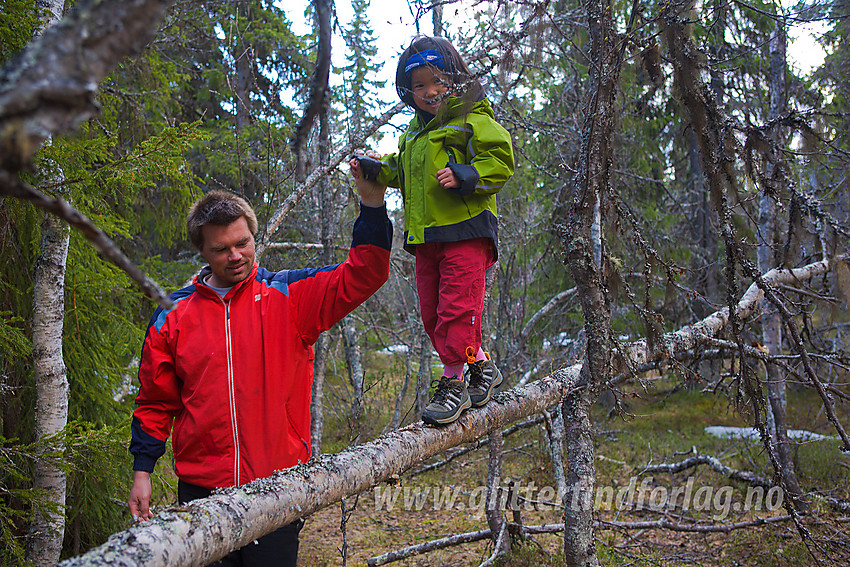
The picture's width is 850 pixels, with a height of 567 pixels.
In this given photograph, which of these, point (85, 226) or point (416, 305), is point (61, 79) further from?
point (416, 305)

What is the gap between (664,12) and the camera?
2.21 metres

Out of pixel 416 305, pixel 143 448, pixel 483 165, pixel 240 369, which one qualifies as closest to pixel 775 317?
pixel 416 305

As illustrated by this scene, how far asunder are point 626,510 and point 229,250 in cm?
532

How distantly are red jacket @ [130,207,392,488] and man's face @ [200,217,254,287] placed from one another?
67mm

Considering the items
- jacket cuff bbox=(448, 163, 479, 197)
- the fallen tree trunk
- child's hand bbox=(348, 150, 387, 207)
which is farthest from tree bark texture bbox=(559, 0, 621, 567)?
child's hand bbox=(348, 150, 387, 207)

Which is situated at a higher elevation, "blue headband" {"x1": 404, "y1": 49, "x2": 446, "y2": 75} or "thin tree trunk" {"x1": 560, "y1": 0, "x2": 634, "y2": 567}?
"blue headband" {"x1": 404, "y1": 49, "x2": 446, "y2": 75}

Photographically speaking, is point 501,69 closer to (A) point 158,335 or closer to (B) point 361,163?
(B) point 361,163

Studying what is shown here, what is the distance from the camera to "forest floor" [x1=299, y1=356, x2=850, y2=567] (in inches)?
193

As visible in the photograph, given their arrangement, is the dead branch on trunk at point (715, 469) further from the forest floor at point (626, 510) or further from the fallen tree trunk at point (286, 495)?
the fallen tree trunk at point (286, 495)

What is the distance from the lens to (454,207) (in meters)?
2.79

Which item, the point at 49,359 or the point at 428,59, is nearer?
the point at 428,59

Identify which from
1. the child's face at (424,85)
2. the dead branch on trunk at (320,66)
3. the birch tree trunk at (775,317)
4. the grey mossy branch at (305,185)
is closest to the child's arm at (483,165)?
the child's face at (424,85)

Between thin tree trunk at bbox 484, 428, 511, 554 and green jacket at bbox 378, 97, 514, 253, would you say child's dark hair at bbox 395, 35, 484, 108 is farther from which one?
thin tree trunk at bbox 484, 428, 511, 554

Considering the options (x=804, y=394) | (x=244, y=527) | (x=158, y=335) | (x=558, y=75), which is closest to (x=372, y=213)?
(x=158, y=335)
